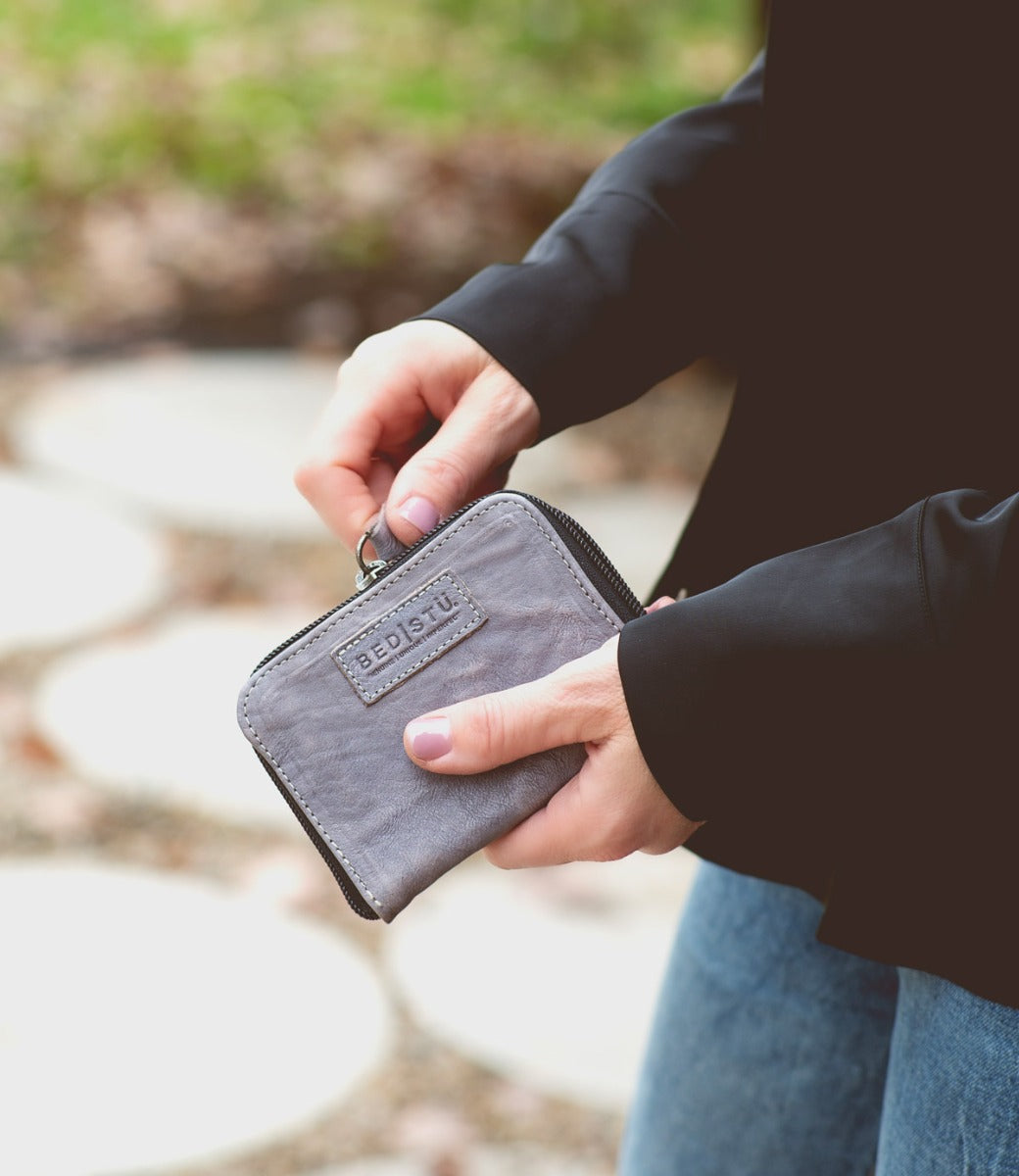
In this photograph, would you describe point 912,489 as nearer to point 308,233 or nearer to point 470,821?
point 470,821

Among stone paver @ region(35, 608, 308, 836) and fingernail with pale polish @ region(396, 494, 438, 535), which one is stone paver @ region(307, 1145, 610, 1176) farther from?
fingernail with pale polish @ region(396, 494, 438, 535)

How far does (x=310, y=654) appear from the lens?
1104mm

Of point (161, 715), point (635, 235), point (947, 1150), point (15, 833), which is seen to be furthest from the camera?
point (161, 715)

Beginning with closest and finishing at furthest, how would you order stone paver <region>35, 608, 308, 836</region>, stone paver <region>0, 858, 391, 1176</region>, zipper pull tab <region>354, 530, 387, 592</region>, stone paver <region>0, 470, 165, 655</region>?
zipper pull tab <region>354, 530, 387, 592</region> < stone paver <region>0, 858, 391, 1176</region> < stone paver <region>35, 608, 308, 836</region> < stone paver <region>0, 470, 165, 655</region>

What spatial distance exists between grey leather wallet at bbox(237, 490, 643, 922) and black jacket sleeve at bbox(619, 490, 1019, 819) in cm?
12

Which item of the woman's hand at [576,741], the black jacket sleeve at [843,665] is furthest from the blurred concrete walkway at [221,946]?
the black jacket sleeve at [843,665]

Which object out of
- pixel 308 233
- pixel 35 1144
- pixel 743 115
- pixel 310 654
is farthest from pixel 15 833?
pixel 308 233

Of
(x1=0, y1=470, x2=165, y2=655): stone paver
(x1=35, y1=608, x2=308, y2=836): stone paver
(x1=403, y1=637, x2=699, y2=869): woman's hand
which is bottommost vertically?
(x1=35, y1=608, x2=308, y2=836): stone paver

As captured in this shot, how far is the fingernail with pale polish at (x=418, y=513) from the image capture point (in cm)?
115

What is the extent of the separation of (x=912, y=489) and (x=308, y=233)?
5381 millimetres

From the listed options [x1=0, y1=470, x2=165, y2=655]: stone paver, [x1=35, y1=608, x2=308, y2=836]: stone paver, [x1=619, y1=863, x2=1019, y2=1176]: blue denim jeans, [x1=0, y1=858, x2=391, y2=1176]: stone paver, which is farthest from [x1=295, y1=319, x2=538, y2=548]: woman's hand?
[x1=0, y1=470, x2=165, y2=655]: stone paver

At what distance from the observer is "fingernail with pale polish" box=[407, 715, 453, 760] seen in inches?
40.9

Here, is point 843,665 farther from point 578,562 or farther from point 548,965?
point 548,965

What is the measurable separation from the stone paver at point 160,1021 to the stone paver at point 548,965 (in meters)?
0.12
